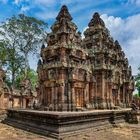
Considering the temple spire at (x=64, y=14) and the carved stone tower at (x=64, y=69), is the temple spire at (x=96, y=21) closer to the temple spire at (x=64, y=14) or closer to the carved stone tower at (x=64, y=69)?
the carved stone tower at (x=64, y=69)

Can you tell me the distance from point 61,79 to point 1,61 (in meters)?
21.5

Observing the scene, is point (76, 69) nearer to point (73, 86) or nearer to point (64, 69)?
point (64, 69)

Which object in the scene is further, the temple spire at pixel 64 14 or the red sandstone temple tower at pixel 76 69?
the temple spire at pixel 64 14

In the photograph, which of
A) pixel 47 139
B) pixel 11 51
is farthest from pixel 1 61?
pixel 47 139

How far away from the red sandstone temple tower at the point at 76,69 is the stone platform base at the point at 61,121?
9.39 feet

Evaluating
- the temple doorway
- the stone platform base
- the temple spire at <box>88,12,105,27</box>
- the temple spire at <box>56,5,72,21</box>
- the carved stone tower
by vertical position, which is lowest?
the stone platform base

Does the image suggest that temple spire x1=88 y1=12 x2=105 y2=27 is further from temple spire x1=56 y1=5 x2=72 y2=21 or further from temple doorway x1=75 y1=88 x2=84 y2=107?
temple doorway x1=75 y1=88 x2=84 y2=107

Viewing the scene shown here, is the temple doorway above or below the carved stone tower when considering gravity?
below

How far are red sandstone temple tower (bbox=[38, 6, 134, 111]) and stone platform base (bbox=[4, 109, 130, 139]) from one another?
2.86 meters

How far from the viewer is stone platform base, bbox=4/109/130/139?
11.5m

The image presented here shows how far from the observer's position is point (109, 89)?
22.0m

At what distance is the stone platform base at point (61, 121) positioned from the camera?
11.5 meters

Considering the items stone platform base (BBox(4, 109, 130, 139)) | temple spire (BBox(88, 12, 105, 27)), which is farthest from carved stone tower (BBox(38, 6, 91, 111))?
temple spire (BBox(88, 12, 105, 27))

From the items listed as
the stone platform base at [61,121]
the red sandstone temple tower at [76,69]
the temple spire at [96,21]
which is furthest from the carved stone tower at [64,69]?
the temple spire at [96,21]
